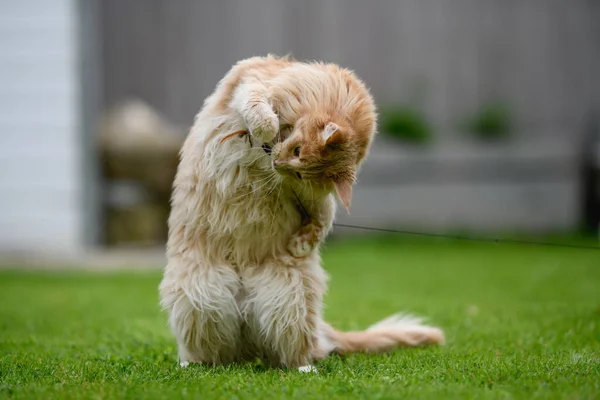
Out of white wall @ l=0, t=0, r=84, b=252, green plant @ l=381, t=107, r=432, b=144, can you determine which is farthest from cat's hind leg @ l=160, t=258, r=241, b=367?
green plant @ l=381, t=107, r=432, b=144

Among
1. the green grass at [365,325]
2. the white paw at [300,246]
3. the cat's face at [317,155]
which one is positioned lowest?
the green grass at [365,325]

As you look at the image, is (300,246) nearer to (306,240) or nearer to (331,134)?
(306,240)

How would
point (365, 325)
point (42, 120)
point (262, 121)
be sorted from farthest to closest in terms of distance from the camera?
1. point (42, 120)
2. point (365, 325)
3. point (262, 121)

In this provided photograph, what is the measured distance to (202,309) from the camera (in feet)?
12.2

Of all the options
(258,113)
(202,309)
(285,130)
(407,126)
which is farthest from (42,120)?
(258,113)

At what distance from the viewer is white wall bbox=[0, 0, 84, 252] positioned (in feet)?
30.0

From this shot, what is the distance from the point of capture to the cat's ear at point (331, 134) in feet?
11.3

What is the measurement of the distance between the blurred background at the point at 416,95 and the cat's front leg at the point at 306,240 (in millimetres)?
6446

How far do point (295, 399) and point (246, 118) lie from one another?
128 cm

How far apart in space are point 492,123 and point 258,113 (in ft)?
28.5

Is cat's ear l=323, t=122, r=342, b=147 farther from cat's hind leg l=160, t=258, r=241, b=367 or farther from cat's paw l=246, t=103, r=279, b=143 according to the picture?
cat's hind leg l=160, t=258, r=241, b=367

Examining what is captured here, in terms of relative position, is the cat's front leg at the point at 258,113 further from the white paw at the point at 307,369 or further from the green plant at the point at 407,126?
the green plant at the point at 407,126

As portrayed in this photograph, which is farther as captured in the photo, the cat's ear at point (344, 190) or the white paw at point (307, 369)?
the white paw at point (307, 369)

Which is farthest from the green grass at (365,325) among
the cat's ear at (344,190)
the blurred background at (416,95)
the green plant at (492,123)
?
the green plant at (492,123)
